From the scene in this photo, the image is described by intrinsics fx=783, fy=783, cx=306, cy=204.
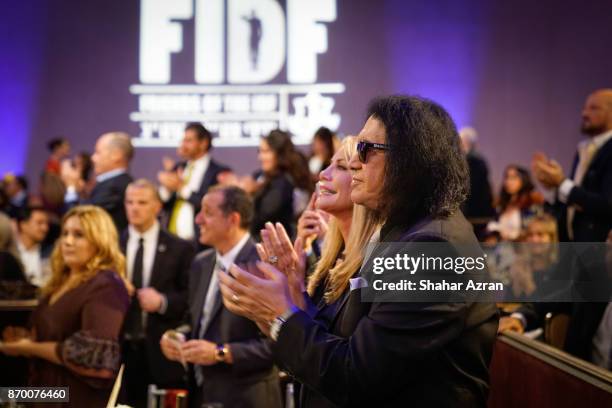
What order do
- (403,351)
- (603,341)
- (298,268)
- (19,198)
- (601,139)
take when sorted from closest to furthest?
1. (403,351)
2. (298,268)
3. (603,341)
4. (601,139)
5. (19,198)

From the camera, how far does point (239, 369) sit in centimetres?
347

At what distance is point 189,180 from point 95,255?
2.44m

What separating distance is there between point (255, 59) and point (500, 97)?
10.1 feet

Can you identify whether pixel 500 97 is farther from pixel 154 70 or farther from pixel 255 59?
pixel 154 70

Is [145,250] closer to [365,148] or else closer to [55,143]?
[365,148]

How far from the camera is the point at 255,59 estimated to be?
9.01 metres

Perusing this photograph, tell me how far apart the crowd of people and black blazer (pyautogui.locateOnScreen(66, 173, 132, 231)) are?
0.4 inches

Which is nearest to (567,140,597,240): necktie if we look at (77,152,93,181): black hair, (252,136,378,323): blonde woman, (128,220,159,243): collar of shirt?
(252,136,378,323): blonde woman

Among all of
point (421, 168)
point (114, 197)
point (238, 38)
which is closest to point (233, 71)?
point (238, 38)

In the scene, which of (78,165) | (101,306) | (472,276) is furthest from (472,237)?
A: (78,165)

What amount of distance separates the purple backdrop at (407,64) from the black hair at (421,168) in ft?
24.7

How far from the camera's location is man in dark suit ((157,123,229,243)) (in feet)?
19.6

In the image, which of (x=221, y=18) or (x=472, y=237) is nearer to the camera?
(x=472, y=237)

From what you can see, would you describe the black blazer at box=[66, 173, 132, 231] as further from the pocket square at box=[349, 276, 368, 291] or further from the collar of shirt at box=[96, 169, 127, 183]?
the pocket square at box=[349, 276, 368, 291]
